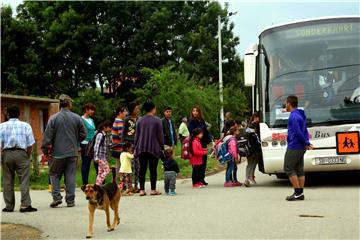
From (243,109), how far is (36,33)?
584 inches

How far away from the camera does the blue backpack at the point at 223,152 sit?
14.2m

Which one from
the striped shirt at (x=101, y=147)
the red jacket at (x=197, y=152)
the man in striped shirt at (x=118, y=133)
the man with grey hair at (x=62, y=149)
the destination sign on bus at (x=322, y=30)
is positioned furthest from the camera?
the red jacket at (x=197, y=152)

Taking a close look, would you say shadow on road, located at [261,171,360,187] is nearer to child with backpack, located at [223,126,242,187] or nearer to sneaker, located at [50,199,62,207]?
child with backpack, located at [223,126,242,187]

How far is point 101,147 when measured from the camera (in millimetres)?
12836

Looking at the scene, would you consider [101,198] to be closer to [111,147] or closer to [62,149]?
[62,149]

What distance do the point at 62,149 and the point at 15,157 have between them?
84 cm

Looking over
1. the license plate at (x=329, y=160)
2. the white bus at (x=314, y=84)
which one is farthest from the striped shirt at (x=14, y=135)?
the license plate at (x=329, y=160)

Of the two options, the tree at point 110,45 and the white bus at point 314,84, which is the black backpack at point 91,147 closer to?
the white bus at point 314,84

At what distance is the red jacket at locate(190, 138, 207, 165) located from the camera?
13867 mm

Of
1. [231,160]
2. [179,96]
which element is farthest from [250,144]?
[179,96]

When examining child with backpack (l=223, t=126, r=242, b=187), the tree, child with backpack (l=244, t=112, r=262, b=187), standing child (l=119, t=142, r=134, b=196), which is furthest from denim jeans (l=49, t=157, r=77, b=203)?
the tree

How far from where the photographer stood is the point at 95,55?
4203cm

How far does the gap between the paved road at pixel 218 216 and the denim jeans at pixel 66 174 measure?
24 centimetres

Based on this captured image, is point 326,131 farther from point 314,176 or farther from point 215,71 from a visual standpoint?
point 215,71
